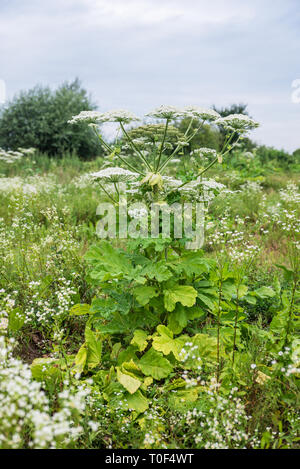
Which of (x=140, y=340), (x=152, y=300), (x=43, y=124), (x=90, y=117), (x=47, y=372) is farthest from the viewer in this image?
(x=43, y=124)

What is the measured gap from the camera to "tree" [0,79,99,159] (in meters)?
17.0

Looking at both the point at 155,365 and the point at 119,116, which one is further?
the point at 119,116

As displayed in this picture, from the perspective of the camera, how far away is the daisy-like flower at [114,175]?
2947mm

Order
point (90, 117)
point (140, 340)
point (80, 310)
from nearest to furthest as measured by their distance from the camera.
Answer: point (140, 340) < point (90, 117) < point (80, 310)

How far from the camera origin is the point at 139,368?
9.45ft

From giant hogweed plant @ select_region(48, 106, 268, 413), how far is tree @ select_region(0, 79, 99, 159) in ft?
47.8

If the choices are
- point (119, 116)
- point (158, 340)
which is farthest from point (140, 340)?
point (119, 116)

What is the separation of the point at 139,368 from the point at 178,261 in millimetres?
890

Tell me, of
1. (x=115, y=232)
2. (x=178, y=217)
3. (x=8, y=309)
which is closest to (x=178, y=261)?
(x=178, y=217)

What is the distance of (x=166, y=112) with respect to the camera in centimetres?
287

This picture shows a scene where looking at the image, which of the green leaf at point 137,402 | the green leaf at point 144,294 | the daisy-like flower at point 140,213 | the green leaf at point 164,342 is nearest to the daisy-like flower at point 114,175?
the daisy-like flower at point 140,213

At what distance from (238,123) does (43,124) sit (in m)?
15.2

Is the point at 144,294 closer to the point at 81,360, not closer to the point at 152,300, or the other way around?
the point at 152,300
